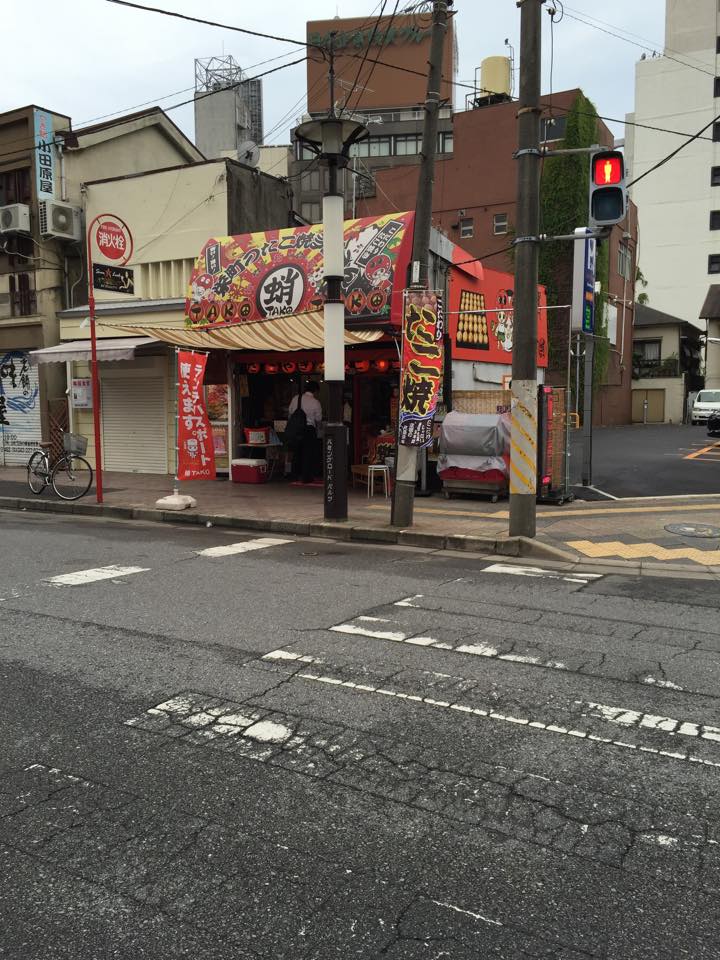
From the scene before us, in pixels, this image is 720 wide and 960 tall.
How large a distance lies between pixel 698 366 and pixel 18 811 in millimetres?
54763

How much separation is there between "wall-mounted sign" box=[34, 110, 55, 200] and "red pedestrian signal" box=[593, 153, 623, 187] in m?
16.3

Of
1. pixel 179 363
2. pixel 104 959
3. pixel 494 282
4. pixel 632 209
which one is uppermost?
pixel 632 209

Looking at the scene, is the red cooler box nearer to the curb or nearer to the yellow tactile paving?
the curb

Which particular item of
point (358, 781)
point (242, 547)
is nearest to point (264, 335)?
point (242, 547)

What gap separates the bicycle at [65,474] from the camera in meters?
14.4

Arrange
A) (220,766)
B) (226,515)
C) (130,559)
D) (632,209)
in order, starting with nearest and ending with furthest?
(220,766) → (130,559) → (226,515) → (632,209)

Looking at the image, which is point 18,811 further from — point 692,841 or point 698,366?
point 698,366

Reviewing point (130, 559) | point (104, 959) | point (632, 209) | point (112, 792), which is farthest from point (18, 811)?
point (632, 209)

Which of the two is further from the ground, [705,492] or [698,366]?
[698,366]

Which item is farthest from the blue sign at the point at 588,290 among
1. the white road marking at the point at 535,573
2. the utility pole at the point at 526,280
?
the white road marking at the point at 535,573

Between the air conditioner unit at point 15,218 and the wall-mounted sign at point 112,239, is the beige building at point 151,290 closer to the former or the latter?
the air conditioner unit at point 15,218

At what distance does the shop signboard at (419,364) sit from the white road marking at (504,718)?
6.08 m

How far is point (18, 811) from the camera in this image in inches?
134

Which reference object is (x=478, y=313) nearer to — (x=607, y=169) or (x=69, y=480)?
(x=607, y=169)
